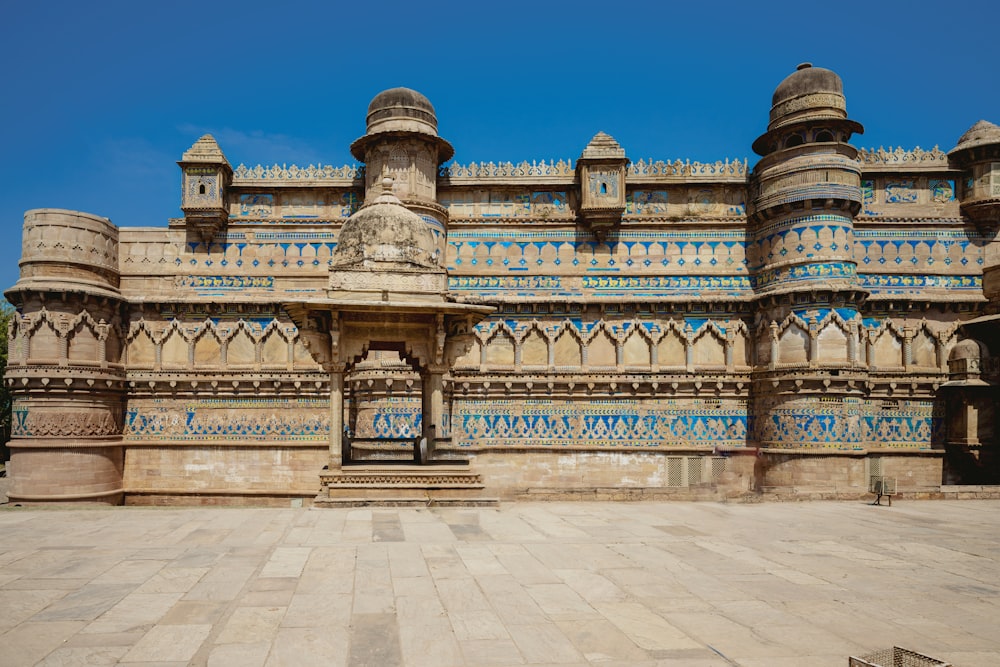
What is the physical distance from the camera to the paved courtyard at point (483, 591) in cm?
512

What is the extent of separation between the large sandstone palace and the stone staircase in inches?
311

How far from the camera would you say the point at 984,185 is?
72.2 feet

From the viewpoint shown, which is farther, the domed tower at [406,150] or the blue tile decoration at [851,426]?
the domed tower at [406,150]

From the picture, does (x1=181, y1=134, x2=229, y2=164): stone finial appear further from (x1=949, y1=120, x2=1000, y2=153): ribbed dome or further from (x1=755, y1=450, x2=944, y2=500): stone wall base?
(x1=949, y1=120, x2=1000, y2=153): ribbed dome

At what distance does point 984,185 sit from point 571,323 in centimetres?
1309

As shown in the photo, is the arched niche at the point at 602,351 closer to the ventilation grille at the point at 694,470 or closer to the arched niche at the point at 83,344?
the ventilation grille at the point at 694,470

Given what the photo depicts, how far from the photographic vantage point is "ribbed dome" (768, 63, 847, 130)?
69.5ft

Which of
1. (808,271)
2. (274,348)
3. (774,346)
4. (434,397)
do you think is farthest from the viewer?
(274,348)

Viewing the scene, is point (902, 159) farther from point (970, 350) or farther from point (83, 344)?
point (83, 344)

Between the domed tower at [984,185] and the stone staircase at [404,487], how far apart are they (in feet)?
58.2

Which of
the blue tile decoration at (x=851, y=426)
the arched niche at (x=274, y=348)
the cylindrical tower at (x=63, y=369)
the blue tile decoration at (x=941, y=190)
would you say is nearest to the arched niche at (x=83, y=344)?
the cylindrical tower at (x=63, y=369)

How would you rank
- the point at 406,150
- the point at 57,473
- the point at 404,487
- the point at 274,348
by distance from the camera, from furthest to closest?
the point at 274,348 → the point at 406,150 → the point at 57,473 → the point at 404,487

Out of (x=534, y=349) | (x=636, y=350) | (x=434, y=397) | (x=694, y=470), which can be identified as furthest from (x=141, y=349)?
(x=694, y=470)

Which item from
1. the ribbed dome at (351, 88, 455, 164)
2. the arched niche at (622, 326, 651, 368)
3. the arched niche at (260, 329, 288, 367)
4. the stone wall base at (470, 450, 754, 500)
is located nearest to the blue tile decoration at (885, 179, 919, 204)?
the arched niche at (622, 326, 651, 368)
